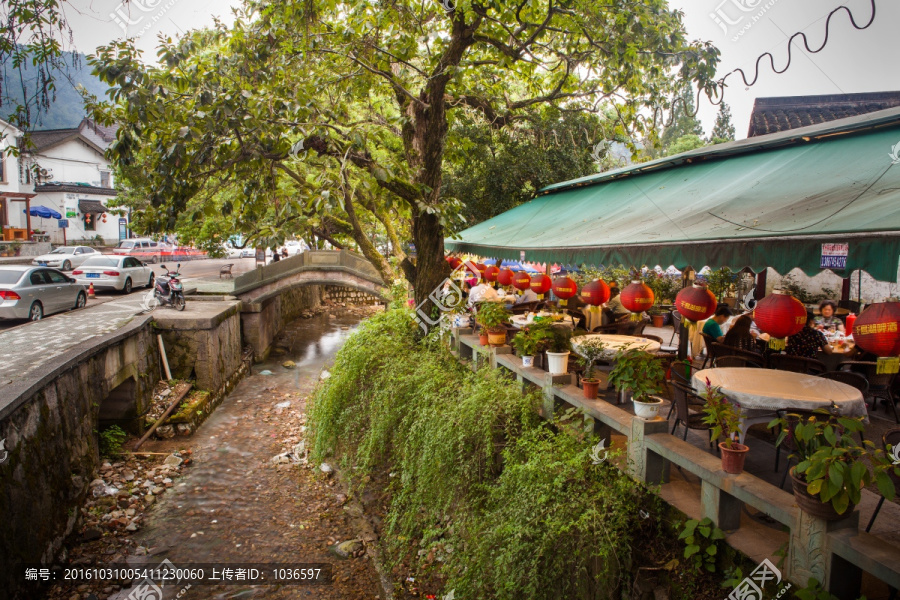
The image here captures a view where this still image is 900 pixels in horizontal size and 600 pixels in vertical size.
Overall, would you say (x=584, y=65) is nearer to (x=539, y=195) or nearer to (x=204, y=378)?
(x=539, y=195)

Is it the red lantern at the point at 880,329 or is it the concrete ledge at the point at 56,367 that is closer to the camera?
the red lantern at the point at 880,329

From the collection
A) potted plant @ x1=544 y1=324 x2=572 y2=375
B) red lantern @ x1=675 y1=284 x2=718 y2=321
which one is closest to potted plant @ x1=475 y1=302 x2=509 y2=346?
potted plant @ x1=544 y1=324 x2=572 y2=375

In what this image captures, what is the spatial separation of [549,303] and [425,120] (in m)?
4.54

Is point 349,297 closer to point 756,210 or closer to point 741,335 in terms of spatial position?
point 741,335

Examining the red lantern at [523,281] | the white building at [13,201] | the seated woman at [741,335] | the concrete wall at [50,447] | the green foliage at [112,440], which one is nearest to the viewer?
the concrete wall at [50,447]

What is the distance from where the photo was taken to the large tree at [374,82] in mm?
7383

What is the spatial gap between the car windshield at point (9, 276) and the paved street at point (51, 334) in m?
1.26

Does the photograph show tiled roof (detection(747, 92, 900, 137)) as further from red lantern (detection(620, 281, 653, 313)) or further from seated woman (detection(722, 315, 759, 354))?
red lantern (detection(620, 281, 653, 313))

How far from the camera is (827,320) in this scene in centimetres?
957

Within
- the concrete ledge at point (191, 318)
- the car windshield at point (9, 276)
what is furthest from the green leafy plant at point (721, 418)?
the car windshield at point (9, 276)

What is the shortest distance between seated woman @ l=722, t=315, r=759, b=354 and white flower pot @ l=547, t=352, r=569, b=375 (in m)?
2.71

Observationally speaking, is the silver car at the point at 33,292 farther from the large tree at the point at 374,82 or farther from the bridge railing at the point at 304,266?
the large tree at the point at 374,82

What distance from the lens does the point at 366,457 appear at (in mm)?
8758

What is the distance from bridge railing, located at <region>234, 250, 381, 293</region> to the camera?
817 inches
